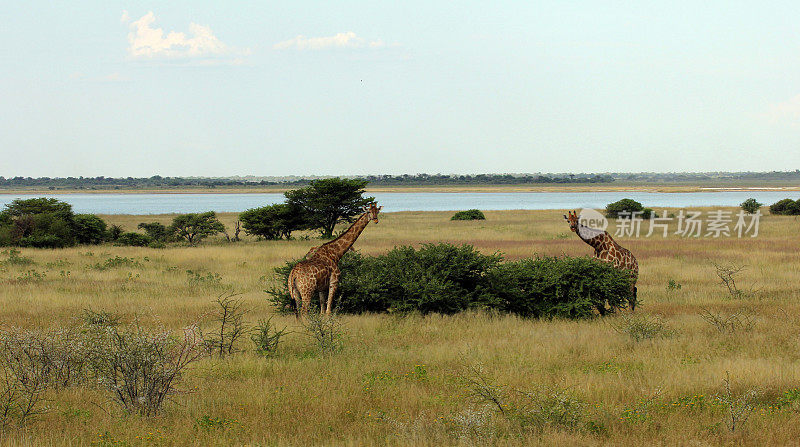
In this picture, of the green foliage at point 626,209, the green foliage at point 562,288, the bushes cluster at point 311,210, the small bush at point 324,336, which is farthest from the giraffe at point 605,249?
the green foliage at point 626,209

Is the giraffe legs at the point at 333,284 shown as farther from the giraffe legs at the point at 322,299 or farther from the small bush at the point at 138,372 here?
the small bush at the point at 138,372

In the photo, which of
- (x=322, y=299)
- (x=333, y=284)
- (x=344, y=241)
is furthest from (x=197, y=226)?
(x=333, y=284)

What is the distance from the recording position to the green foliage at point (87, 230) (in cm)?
3672

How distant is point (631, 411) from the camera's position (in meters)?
7.65

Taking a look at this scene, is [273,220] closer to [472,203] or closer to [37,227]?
[37,227]

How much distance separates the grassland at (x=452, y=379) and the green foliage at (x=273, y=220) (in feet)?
76.0

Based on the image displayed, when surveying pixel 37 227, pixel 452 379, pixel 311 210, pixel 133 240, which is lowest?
pixel 133 240

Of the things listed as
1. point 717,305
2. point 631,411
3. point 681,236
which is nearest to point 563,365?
point 631,411

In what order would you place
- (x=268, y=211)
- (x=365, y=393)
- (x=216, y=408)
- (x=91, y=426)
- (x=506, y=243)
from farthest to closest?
1. (x=268, y=211)
2. (x=506, y=243)
3. (x=365, y=393)
4. (x=216, y=408)
5. (x=91, y=426)

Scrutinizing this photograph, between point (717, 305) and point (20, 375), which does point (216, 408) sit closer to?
point (20, 375)

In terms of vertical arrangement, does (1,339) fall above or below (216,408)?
above

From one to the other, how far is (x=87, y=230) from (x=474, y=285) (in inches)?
1139

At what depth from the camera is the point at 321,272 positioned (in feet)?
43.6

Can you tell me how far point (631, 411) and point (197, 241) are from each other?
36.3 metres
